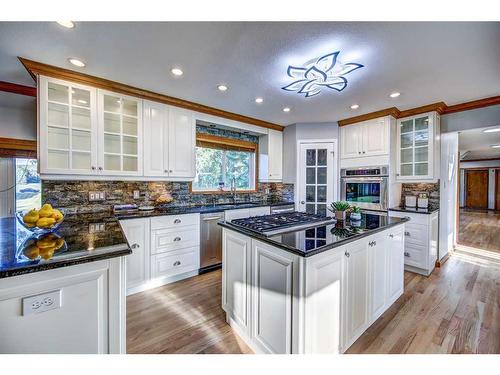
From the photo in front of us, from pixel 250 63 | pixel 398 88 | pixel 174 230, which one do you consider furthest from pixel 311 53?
pixel 174 230

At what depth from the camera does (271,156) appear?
4223 mm

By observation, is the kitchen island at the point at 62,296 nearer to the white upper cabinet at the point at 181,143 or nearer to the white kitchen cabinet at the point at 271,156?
the white upper cabinet at the point at 181,143

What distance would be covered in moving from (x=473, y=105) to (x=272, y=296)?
12.7 ft

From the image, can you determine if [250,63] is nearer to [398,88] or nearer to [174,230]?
[398,88]

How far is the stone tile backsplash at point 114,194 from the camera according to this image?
2471 millimetres

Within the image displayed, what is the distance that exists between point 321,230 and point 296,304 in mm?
605

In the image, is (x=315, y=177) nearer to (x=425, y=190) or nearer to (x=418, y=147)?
(x=418, y=147)

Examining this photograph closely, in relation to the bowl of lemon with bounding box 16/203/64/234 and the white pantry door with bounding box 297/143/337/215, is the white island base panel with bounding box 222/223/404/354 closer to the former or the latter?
the bowl of lemon with bounding box 16/203/64/234

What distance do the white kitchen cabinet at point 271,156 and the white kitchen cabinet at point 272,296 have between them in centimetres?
275

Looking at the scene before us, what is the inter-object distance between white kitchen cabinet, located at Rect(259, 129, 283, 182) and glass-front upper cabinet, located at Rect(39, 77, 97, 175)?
9.09 feet

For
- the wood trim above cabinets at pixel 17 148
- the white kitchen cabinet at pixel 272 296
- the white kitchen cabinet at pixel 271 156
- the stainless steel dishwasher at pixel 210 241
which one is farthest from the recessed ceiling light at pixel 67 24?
the white kitchen cabinet at pixel 271 156

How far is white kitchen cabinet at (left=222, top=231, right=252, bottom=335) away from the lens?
1659 mm

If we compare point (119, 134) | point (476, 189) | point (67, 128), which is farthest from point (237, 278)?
point (476, 189)

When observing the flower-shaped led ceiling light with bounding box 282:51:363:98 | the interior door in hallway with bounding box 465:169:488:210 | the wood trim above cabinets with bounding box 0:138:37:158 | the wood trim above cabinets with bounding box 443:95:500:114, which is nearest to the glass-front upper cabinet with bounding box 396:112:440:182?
the wood trim above cabinets with bounding box 443:95:500:114
